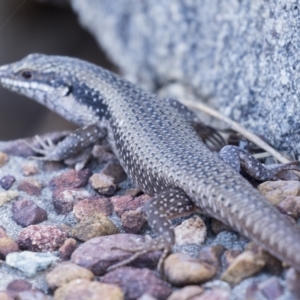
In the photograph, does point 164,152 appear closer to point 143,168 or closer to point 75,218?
point 143,168

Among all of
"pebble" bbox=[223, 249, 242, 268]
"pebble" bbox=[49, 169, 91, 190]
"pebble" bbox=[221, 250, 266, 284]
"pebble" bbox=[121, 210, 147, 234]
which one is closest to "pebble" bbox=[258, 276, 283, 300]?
"pebble" bbox=[221, 250, 266, 284]

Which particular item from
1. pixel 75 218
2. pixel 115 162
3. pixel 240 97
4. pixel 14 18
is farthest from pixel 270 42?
pixel 14 18

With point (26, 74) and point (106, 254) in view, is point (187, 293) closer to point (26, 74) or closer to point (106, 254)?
point (106, 254)

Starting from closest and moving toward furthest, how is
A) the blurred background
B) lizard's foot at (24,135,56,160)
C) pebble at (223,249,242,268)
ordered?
1. pebble at (223,249,242,268)
2. lizard's foot at (24,135,56,160)
3. the blurred background

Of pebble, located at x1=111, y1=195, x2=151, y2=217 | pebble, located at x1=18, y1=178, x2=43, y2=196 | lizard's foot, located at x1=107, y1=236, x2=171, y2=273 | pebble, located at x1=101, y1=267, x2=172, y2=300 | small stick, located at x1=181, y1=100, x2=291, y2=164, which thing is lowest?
pebble, located at x1=18, y1=178, x2=43, y2=196

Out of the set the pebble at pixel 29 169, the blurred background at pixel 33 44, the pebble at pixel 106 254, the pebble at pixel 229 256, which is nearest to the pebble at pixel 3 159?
the pebble at pixel 29 169

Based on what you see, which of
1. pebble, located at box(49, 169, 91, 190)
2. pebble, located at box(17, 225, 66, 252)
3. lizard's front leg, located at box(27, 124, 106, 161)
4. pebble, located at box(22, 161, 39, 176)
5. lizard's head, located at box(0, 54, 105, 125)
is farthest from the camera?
lizard's head, located at box(0, 54, 105, 125)

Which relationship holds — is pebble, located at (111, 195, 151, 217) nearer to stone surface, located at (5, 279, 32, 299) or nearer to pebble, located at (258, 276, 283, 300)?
stone surface, located at (5, 279, 32, 299)

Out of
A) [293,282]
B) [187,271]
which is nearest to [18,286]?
[187,271]
